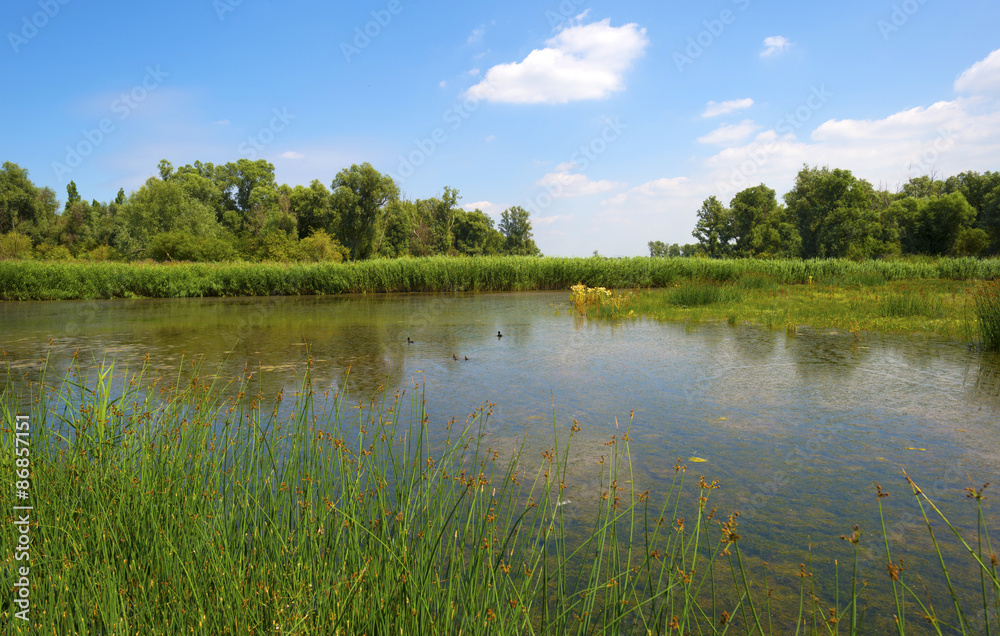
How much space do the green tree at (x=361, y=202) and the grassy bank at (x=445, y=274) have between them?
70.1 ft

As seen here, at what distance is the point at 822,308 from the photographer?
461 inches

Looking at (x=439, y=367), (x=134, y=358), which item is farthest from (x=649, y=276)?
(x=134, y=358)

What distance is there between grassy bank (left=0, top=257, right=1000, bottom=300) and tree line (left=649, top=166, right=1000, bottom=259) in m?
15.1

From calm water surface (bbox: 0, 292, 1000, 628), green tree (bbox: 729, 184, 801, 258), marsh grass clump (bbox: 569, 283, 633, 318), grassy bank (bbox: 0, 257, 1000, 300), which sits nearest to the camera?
calm water surface (bbox: 0, 292, 1000, 628)

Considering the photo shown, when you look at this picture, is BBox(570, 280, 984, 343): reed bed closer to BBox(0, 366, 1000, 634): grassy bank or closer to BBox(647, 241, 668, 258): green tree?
BBox(0, 366, 1000, 634): grassy bank

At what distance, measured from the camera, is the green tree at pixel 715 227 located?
52688 millimetres

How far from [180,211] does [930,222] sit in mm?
61419

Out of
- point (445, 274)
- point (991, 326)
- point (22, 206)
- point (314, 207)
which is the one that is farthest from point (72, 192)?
point (991, 326)

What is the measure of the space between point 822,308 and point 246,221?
174 ft

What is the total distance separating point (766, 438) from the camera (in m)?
4.03

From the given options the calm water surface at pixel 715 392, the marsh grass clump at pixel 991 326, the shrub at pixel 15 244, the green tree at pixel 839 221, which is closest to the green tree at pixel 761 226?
the green tree at pixel 839 221

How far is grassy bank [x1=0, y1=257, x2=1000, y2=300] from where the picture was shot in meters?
22.0

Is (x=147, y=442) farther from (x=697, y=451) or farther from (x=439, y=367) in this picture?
(x=439, y=367)

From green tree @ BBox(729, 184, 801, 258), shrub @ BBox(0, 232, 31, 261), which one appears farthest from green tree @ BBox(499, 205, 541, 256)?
shrub @ BBox(0, 232, 31, 261)
